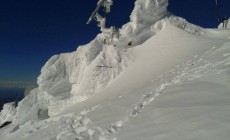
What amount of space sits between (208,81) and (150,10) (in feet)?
50.8

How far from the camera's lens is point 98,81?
1773 centimetres

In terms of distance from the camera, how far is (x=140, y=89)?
1170cm

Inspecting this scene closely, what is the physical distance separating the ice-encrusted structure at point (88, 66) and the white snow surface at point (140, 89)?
0.22 ft

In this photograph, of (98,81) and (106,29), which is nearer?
(98,81)

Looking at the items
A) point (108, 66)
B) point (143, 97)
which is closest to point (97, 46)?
point (108, 66)

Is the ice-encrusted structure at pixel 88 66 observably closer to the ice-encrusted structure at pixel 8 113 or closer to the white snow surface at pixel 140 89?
the white snow surface at pixel 140 89

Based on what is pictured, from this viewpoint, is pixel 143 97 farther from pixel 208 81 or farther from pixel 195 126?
pixel 195 126

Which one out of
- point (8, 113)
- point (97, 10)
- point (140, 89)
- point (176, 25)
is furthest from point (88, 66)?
point (8, 113)

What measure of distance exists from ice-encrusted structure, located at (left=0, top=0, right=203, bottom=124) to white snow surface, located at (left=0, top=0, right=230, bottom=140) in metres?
0.07

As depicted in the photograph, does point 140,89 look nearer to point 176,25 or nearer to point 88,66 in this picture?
point 88,66

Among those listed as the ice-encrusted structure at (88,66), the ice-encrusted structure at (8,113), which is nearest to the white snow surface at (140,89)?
the ice-encrusted structure at (88,66)

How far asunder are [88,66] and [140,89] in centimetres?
852

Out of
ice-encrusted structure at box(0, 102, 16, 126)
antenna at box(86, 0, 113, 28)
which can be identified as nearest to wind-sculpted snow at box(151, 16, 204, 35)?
antenna at box(86, 0, 113, 28)

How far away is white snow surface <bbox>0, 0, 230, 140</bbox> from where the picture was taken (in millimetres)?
6562
